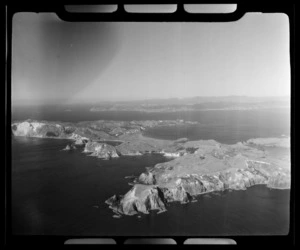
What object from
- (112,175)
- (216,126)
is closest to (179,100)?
(216,126)

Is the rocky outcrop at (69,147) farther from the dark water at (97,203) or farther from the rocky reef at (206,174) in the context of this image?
the rocky reef at (206,174)

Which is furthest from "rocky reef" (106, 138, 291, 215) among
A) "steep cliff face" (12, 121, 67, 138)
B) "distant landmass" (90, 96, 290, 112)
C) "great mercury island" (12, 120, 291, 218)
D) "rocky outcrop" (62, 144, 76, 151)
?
"steep cliff face" (12, 121, 67, 138)

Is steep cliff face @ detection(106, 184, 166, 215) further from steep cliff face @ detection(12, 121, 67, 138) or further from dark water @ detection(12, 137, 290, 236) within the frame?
steep cliff face @ detection(12, 121, 67, 138)

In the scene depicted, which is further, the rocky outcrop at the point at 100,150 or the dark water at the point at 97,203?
the rocky outcrop at the point at 100,150

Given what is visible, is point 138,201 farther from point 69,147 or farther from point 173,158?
point 69,147

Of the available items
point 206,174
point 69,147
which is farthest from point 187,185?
point 69,147

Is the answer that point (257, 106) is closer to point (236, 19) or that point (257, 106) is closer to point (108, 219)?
point (236, 19)

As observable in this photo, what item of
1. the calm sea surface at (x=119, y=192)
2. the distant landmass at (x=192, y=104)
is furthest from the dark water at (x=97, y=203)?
the distant landmass at (x=192, y=104)
